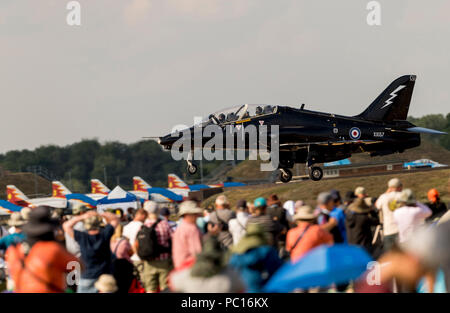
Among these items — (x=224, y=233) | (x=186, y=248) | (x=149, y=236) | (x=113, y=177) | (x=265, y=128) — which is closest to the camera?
(x=186, y=248)

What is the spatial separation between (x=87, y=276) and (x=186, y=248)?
180 cm

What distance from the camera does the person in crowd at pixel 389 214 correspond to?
11.2 m

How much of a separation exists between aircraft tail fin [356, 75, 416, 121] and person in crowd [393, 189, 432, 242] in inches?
838

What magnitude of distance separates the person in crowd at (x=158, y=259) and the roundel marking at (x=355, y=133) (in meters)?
19.9

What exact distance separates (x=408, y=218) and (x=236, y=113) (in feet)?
57.7

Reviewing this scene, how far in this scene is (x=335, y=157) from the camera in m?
30.0

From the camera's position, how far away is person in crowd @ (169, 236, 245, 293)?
5873mm

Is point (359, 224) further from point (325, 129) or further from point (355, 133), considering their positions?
point (355, 133)

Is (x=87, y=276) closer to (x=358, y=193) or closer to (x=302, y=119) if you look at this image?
(x=358, y=193)

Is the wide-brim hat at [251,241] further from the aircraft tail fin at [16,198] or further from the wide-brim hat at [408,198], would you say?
the aircraft tail fin at [16,198]

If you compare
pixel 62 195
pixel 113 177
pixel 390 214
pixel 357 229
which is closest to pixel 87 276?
pixel 357 229

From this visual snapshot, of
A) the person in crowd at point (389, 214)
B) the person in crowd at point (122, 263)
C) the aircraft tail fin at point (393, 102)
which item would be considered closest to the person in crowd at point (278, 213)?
the person in crowd at point (389, 214)

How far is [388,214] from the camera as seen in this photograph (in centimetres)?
1145

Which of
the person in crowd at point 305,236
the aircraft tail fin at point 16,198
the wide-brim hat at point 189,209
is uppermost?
the wide-brim hat at point 189,209
